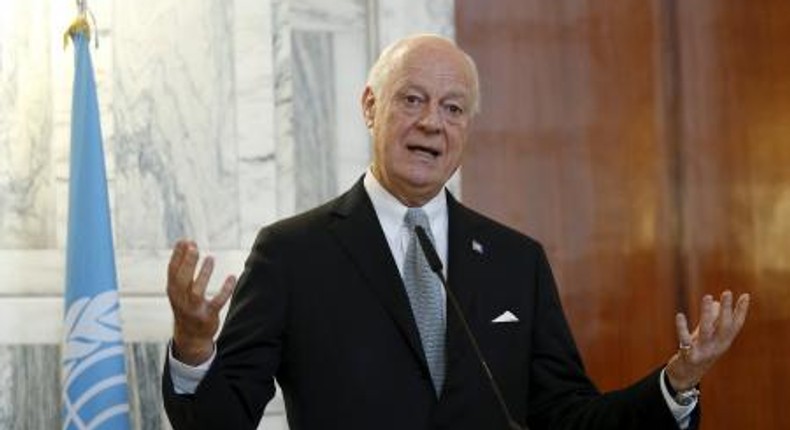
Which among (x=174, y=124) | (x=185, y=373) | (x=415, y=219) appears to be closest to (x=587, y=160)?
(x=174, y=124)

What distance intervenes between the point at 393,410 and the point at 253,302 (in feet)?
1.28

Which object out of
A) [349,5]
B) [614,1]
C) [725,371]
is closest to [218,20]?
[349,5]

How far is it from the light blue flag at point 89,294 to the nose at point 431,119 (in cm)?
122

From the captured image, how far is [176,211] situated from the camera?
13.9ft

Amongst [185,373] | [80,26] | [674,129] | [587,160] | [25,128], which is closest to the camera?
[185,373]

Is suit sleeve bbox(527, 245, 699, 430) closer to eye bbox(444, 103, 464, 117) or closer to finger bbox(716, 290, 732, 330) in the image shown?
finger bbox(716, 290, 732, 330)

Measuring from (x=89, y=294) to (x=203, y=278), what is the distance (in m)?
1.53

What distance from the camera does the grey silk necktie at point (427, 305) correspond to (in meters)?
2.89

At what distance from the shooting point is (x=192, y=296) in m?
2.35

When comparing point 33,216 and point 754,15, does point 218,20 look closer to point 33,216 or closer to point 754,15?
A: point 33,216

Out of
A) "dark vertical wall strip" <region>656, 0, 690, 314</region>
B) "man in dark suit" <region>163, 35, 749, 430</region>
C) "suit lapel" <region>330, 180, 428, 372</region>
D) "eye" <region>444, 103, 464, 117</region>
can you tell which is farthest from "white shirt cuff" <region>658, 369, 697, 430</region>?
"dark vertical wall strip" <region>656, 0, 690, 314</region>

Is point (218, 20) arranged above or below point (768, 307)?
above

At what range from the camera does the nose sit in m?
3.03

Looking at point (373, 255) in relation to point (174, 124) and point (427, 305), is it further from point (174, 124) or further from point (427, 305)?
point (174, 124)
